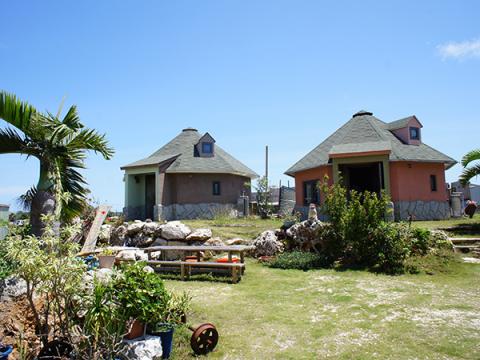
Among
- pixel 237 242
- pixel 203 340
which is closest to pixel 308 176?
pixel 237 242

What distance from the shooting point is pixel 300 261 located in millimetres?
12414

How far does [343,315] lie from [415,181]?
15.9 meters

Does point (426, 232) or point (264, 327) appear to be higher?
point (426, 232)

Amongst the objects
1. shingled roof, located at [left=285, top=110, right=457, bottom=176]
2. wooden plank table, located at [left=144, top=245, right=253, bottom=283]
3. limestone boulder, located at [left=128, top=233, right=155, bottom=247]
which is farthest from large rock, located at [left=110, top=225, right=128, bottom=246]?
shingled roof, located at [left=285, top=110, right=457, bottom=176]

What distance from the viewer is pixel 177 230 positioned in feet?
50.6

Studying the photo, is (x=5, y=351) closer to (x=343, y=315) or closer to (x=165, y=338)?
(x=165, y=338)

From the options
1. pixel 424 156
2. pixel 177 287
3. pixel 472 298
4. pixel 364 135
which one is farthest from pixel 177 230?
pixel 424 156

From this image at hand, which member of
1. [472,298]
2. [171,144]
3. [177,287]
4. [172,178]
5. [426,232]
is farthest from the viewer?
[171,144]

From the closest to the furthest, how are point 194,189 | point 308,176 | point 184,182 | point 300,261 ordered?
point 300,261 → point 308,176 → point 184,182 → point 194,189

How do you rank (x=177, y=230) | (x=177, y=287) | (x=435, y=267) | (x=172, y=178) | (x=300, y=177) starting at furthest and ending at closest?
(x=172, y=178) → (x=300, y=177) → (x=177, y=230) → (x=435, y=267) → (x=177, y=287)

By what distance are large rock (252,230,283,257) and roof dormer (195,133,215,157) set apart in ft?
46.6

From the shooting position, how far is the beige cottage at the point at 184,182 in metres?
25.4

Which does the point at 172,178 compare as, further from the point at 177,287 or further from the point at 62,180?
the point at 62,180

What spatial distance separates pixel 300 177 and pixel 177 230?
11399mm
